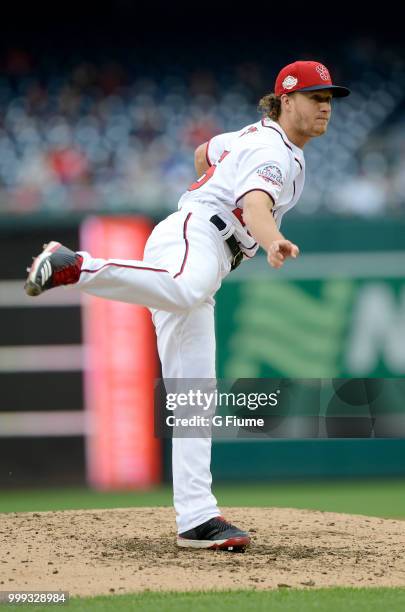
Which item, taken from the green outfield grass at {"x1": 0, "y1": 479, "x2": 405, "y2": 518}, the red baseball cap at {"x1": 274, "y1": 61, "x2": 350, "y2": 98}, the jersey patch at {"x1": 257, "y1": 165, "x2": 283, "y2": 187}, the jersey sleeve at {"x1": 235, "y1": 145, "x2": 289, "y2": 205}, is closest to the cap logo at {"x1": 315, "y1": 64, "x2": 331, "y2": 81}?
the red baseball cap at {"x1": 274, "y1": 61, "x2": 350, "y2": 98}

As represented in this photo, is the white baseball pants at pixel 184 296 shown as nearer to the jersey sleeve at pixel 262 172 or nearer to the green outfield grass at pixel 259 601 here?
the jersey sleeve at pixel 262 172

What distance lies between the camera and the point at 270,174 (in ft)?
13.9

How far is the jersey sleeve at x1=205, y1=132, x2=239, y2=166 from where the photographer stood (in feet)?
16.5

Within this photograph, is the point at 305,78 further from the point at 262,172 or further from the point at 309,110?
the point at 262,172

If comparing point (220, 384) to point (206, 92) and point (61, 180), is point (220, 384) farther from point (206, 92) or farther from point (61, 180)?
point (206, 92)

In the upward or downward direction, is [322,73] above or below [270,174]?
above

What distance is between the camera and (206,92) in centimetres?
1395

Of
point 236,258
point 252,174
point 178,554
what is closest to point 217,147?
point 236,258

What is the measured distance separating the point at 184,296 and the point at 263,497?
404cm

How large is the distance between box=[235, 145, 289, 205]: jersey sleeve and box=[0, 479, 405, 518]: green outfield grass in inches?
132

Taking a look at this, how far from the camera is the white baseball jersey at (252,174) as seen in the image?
4254 mm

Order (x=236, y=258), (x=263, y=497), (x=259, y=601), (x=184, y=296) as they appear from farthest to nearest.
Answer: (x=263, y=497) < (x=236, y=258) < (x=184, y=296) < (x=259, y=601)

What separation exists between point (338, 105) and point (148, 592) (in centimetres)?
1051

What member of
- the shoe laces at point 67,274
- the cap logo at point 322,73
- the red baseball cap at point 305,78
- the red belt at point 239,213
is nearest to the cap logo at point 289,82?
the red baseball cap at point 305,78
